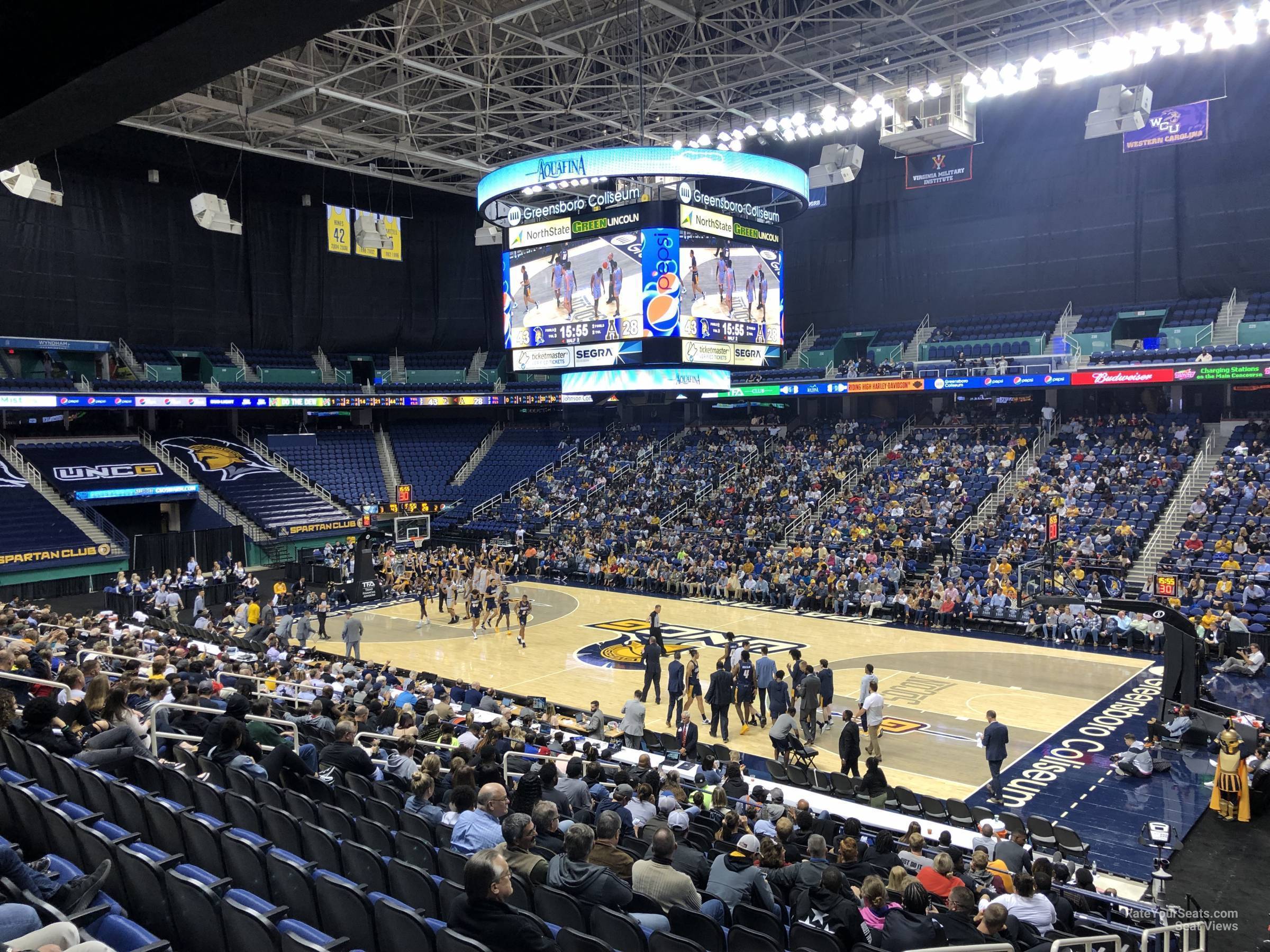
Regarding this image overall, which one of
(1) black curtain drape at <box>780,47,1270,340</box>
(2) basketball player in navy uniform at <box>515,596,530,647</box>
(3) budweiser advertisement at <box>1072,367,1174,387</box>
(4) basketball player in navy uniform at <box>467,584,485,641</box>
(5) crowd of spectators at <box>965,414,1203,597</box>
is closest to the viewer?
(2) basketball player in navy uniform at <box>515,596,530,647</box>

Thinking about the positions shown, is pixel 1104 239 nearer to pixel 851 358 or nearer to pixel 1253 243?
pixel 1253 243

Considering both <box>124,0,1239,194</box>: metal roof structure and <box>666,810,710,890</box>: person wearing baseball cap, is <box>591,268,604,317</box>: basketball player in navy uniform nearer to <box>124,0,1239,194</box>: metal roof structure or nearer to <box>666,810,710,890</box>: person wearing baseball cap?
<box>124,0,1239,194</box>: metal roof structure

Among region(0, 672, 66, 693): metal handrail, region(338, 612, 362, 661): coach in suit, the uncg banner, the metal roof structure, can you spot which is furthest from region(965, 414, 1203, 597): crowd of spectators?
the uncg banner

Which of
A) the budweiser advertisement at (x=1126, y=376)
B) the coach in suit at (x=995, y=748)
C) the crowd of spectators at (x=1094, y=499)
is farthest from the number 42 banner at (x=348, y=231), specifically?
the coach in suit at (x=995, y=748)

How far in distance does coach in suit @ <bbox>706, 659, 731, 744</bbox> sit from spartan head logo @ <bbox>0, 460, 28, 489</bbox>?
24.5 meters

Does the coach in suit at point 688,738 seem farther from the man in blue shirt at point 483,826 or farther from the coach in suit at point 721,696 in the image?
the man in blue shirt at point 483,826

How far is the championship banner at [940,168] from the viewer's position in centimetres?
3366

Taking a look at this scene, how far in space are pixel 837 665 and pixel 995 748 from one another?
719 cm

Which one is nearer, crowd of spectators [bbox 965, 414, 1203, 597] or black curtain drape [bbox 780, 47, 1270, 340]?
crowd of spectators [bbox 965, 414, 1203, 597]

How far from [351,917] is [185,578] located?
2412cm

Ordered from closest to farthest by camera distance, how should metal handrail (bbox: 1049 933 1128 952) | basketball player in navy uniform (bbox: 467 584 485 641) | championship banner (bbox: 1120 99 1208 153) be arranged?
metal handrail (bbox: 1049 933 1128 952) → basketball player in navy uniform (bbox: 467 584 485 641) → championship banner (bbox: 1120 99 1208 153)

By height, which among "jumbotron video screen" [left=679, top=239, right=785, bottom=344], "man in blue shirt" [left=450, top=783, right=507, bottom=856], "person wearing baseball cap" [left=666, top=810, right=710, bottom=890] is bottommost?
"person wearing baseball cap" [left=666, top=810, right=710, bottom=890]

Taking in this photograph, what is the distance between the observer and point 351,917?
15.9 ft

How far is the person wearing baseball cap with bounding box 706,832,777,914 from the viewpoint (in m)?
6.27
